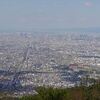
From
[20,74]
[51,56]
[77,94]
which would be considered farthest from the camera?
[51,56]

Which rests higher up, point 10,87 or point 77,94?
point 77,94

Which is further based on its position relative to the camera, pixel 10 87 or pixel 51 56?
pixel 51 56

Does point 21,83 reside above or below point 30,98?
below

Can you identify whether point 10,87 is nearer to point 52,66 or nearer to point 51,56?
point 52,66

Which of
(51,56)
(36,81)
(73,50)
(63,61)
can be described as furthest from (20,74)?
(73,50)

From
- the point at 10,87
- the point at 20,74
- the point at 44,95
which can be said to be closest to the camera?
the point at 44,95

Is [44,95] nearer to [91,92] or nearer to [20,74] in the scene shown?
[91,92]

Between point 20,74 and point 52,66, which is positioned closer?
point 20,74

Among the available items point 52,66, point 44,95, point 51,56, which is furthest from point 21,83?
point 51,56

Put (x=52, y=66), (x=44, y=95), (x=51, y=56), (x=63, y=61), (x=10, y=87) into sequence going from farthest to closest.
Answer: (x=51, y=56)
(x=63, y=61)
(x=52, y=66)
(x=10, y=87)
(x=44, y=95)
